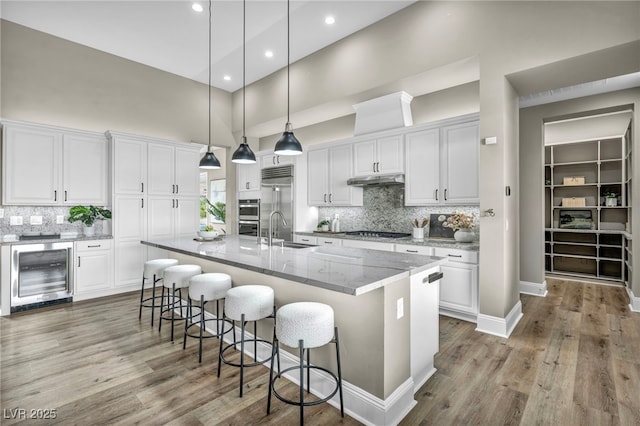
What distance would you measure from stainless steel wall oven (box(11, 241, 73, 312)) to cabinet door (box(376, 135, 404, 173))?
4566 mm

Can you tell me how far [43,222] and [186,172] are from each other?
7.17 ft

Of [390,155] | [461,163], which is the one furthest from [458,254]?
[390,155]

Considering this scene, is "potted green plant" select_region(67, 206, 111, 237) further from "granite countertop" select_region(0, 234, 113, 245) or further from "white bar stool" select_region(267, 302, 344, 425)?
"white bar stool" select_region(267, 302, 344, 425)

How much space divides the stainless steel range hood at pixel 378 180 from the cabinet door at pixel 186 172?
2.99 m

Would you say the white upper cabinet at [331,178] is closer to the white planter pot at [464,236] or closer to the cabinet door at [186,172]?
the white planter pot at [464,236]

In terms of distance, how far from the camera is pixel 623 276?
5.20 m

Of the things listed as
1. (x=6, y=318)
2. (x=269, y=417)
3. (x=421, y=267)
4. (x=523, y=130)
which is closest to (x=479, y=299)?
(x=421, y=267)

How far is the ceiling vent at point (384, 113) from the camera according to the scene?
429 centimetres

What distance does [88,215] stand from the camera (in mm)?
4613

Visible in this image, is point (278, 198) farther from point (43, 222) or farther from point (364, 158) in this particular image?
point (43, 222)

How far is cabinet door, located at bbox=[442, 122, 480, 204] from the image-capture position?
367cm

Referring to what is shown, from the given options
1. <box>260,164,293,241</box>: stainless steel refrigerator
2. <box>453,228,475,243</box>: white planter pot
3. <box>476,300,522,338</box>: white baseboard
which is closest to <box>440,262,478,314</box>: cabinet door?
<box>476,300,522,338</box>: white baseboard

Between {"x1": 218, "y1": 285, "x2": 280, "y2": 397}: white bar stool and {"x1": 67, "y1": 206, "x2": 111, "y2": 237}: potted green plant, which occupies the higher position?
{"x1": 67, "y1": 206, "x2": 111, "y2": 237}: potted green plant

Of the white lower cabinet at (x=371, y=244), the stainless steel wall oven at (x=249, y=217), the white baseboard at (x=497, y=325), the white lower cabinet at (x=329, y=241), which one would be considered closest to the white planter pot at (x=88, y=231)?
the stainless steel wall oven at (x=249, y=217)
